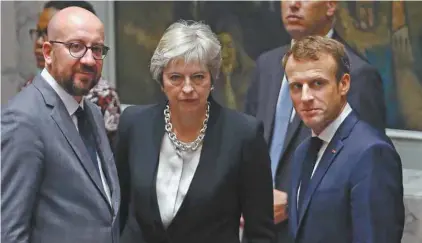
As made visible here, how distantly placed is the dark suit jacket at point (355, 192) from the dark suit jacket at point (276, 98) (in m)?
0.66

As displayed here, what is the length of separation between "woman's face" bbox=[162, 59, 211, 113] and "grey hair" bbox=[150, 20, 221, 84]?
0.02 meters

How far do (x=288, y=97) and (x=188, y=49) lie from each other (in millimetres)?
928

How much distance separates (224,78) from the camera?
4668mm

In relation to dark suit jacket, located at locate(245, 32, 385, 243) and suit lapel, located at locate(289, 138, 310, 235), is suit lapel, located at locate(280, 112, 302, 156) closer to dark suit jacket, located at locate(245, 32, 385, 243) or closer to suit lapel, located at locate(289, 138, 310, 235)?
dark suit jacket, located at locate(245, 32, 385, 243)

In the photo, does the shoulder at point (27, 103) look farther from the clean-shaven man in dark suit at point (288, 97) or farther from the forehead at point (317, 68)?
the clean-shaven man in dark suit at point (288, 97)

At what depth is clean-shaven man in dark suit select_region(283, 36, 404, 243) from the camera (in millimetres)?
2375

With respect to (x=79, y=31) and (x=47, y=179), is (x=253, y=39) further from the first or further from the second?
(x=47, y=179)

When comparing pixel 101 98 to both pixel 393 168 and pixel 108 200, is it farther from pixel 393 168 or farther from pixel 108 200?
pixel 393 168

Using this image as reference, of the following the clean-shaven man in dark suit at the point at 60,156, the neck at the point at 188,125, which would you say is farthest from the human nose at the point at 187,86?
the clean-shaven man in dark suit at the point at 60,156

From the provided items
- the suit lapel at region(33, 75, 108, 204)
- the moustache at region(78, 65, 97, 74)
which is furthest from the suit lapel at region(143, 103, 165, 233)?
the moustache at region(78, 65, 97, 74)

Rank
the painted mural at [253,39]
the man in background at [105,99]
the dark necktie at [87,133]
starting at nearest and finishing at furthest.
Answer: the dark necktie at [87,133] < the man in background at [105,99] < the painted mural at [253,39]

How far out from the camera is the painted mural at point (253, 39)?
3973mm

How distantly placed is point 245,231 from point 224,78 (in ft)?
6.61

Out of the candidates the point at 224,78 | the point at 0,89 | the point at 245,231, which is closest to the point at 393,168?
the point at 245,231
